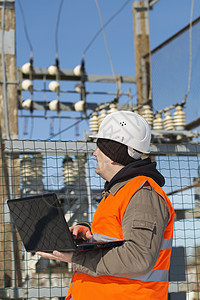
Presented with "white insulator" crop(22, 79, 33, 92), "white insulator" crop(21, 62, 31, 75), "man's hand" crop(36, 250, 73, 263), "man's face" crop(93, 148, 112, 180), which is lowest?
"man's hand" crop(36, 250, 73, 263)

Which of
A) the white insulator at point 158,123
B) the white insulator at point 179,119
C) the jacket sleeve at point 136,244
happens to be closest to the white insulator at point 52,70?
the white insulator at point 158,123

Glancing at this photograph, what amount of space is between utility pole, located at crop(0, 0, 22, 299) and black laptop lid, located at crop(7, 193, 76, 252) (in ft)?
9.30

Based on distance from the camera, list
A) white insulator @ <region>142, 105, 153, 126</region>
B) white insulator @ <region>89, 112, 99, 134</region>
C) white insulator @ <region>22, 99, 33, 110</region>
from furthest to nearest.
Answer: white insulator @ <region>22, 99, 33, 110</region>
white insulator @ <region>142, 105, 153, 126</region>
white insulator @ <region>89, 112, 99, 134</region>

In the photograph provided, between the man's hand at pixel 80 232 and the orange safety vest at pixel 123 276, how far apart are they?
50mm

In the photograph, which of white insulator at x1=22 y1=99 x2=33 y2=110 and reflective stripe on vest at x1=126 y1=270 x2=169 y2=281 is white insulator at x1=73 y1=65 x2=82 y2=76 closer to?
white insulator at x1=22 y1=99 x2=33 y2=110

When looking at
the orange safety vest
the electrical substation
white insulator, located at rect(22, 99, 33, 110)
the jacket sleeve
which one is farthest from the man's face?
white insulator, located at rect(22, 99, 33, 110)

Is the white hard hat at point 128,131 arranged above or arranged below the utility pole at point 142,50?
below

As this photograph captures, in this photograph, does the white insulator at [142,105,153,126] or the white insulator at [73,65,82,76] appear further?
the white insulator at [73,65,82,76]

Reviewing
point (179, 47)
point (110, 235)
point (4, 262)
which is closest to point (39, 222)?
point (110, 235)

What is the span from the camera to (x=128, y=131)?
68.5 inches

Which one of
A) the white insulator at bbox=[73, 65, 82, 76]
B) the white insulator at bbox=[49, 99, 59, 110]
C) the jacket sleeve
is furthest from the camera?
the white insulator at bbox=[73, 65, 82, 76]

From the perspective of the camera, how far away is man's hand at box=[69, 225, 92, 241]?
1.79 metres

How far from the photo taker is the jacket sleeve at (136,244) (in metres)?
1.48

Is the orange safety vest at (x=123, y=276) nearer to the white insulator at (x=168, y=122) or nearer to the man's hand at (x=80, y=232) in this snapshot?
the man's hand at (x=80, y=232)
